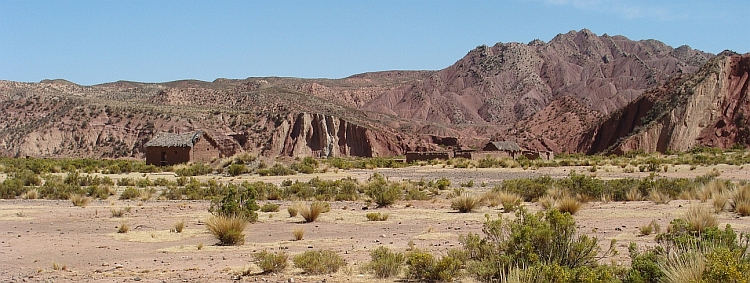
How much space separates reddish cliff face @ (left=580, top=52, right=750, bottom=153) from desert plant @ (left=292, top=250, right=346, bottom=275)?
66.4 metres

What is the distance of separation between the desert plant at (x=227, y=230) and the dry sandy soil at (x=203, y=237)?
0.27 metres

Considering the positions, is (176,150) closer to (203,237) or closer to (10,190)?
(10,190)

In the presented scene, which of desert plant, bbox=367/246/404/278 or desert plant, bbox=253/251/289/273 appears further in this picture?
desert plant, bbox=253/251/289/273

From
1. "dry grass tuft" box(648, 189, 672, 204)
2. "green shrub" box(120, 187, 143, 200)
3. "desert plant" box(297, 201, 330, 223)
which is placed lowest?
"green shrub" box(120, 187, 143, 200)

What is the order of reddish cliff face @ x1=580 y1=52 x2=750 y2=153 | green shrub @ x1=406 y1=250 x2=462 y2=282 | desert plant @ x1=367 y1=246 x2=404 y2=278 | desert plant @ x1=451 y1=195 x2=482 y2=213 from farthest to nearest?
reddish cliff face @ x1=580 y1=52 x2=750 y2=153, desert plant @ x1=451 y1=195 x2=482 y2=213, desert plant @ x1=367 y1=246 x2=404 y2=278, green shrub @ x1=406 y1=250 x2=462 y2=282

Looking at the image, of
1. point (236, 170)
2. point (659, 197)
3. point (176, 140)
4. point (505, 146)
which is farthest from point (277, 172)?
point (505, 146)

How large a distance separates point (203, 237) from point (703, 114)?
68.8m

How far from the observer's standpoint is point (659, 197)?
2075 centimetres

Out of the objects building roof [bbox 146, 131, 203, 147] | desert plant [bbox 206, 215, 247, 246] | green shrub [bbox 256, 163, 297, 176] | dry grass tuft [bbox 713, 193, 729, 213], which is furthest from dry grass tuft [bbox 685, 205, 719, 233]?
building roof [bbox 146, 131, 203, 147]

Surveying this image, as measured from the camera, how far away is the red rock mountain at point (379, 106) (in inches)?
3359

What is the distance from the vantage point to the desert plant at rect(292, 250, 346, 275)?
10.7m

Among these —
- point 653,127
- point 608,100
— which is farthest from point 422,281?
point 608,100

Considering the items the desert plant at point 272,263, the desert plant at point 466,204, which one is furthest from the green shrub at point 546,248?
the desert plant at point 466,204

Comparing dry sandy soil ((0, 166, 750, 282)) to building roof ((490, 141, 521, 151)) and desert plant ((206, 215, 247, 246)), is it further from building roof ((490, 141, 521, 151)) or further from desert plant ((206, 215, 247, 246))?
building roof ((490, 141, 521, 151))
